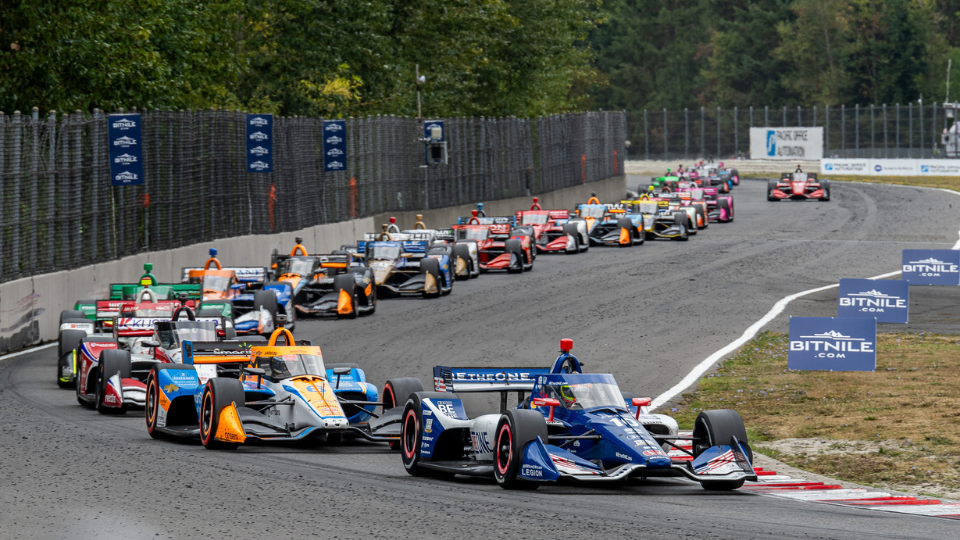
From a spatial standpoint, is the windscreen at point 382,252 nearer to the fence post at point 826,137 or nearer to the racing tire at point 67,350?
the racing tire at point 67,350

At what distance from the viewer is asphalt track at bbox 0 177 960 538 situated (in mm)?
10359

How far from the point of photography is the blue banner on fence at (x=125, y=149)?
27766 millimetres

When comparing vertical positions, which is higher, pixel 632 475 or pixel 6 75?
pixel 6 75

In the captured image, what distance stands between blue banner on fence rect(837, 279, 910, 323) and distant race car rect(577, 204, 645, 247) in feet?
66.6

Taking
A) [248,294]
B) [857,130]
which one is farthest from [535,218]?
[857,130]

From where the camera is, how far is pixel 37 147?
24.6 m

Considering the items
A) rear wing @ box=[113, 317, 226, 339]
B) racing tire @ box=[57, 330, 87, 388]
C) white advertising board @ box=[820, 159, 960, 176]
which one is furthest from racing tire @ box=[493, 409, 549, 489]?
white advertising board @ box=[820, 159, 960, 176]

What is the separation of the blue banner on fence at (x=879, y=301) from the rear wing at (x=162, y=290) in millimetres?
10932

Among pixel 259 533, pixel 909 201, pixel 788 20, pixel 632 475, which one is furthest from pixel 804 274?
pixel 788 20

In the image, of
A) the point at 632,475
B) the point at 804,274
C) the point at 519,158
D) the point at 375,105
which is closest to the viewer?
the point at 632,475

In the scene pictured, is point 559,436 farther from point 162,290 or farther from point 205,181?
point 205,181

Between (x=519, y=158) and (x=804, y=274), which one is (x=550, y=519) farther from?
(x=519, y=158)

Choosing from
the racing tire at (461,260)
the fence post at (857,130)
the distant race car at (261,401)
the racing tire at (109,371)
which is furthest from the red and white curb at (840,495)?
the fence post at (857,130)

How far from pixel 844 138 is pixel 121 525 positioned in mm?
90990
